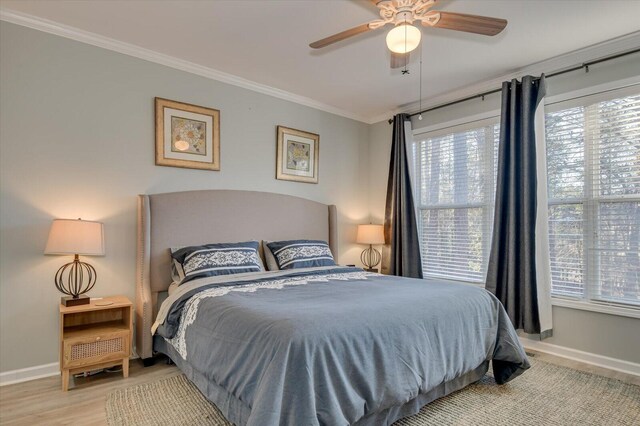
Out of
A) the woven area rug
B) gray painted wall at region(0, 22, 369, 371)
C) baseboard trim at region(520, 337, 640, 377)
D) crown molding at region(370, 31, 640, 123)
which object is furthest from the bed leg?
crown molding at region(370, 31, 640, 123)

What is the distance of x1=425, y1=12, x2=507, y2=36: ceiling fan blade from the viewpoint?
200cm

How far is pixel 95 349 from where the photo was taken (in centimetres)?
252

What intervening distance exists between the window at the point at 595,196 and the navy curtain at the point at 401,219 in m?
1.50

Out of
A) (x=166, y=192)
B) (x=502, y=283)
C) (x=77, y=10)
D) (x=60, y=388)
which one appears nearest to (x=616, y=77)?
(x=502, y=283)

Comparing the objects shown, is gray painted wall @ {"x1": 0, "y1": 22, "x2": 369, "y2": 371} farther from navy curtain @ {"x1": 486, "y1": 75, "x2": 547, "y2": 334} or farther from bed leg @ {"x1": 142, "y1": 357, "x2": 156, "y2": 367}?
navy curtain @ {"x1": 486, "y1": 75, "x2": 547, "y2": 334}

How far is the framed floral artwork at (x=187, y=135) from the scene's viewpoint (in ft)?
10.7

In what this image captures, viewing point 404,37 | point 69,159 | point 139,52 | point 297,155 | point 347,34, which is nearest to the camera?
point 404,37

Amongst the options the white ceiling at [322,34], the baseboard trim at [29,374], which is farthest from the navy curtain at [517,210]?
the baseboard trim at [29,374]

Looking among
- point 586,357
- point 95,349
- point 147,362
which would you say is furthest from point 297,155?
point 586,357

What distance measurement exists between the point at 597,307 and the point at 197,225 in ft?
11.8

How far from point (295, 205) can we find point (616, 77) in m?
3.20

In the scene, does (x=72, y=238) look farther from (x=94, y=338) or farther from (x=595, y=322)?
(x=595, y=322)

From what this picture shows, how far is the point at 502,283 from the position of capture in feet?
11.5

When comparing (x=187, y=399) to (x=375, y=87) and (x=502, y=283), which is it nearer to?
(x=502, y=283)
